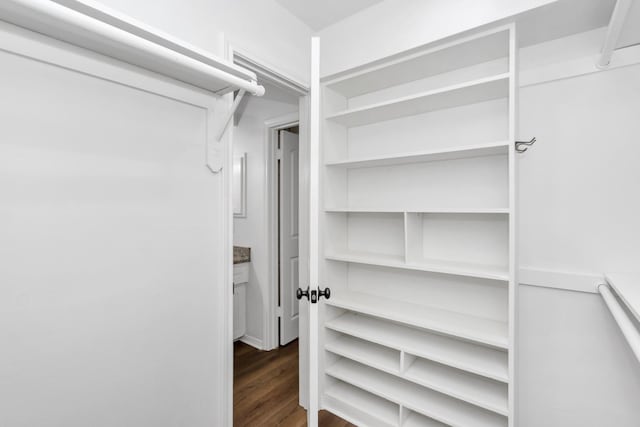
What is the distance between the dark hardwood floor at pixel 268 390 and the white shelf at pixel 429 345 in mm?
583

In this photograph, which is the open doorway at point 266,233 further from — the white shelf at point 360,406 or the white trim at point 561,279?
the white trim at point 561,279

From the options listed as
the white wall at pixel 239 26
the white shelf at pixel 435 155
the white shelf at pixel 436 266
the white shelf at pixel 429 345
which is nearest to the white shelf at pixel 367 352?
the white shelf at pixel 429 345

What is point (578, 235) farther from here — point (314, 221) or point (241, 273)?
point (241, 273)

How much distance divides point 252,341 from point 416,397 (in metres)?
1.79

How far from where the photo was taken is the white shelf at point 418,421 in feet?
5.41

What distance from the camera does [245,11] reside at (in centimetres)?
154

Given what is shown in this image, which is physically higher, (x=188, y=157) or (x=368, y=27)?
(x=368, y=27)

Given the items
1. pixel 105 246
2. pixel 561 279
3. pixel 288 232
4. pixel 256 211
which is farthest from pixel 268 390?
pixel 561 279

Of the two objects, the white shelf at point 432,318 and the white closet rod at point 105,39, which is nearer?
the white closet rod at point 105,39

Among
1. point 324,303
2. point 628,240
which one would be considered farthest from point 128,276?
point 628,240

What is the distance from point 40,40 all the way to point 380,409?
2.26m

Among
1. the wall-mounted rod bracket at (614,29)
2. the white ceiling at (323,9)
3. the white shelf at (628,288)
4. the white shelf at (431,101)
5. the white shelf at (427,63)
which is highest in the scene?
the white ceiling at (323,9)

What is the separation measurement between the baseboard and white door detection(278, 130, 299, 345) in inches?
8.3

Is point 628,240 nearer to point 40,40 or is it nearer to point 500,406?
point 500,406
